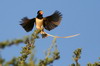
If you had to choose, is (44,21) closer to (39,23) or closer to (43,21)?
(43,21)

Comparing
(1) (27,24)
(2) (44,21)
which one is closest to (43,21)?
(2) (44,21)

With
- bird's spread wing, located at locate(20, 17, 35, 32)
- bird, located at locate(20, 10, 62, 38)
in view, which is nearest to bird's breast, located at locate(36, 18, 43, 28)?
bird, located at locate(20, 10, 62, 38)

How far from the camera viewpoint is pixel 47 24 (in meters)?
13.2

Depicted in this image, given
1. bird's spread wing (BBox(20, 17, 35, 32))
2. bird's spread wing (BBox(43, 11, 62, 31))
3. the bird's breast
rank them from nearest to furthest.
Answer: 1. the bird's breast
2. bird's spread wing (BBox(43, 11, 62, 31))
3. bird's spread wing (BBox(20, 17, 35, 32))

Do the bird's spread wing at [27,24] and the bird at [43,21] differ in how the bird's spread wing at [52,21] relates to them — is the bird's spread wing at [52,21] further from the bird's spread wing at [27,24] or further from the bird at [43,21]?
the bird's spread wing at [27,24]

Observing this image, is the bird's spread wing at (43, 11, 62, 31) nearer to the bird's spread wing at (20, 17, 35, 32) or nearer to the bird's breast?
the bird's breast

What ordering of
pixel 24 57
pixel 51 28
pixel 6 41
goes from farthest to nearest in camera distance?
1. pixel 51 28
2. pixel 24 57
3. pixel 6 41

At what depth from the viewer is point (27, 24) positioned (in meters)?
13.4

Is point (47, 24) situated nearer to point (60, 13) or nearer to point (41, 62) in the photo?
point (60, 13)

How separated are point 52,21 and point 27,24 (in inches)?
39.6

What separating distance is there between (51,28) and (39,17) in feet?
2.65

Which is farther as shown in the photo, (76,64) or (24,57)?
(76,64)

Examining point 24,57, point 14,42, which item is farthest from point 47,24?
point 14,42

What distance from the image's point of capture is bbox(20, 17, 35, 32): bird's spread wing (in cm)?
1323
